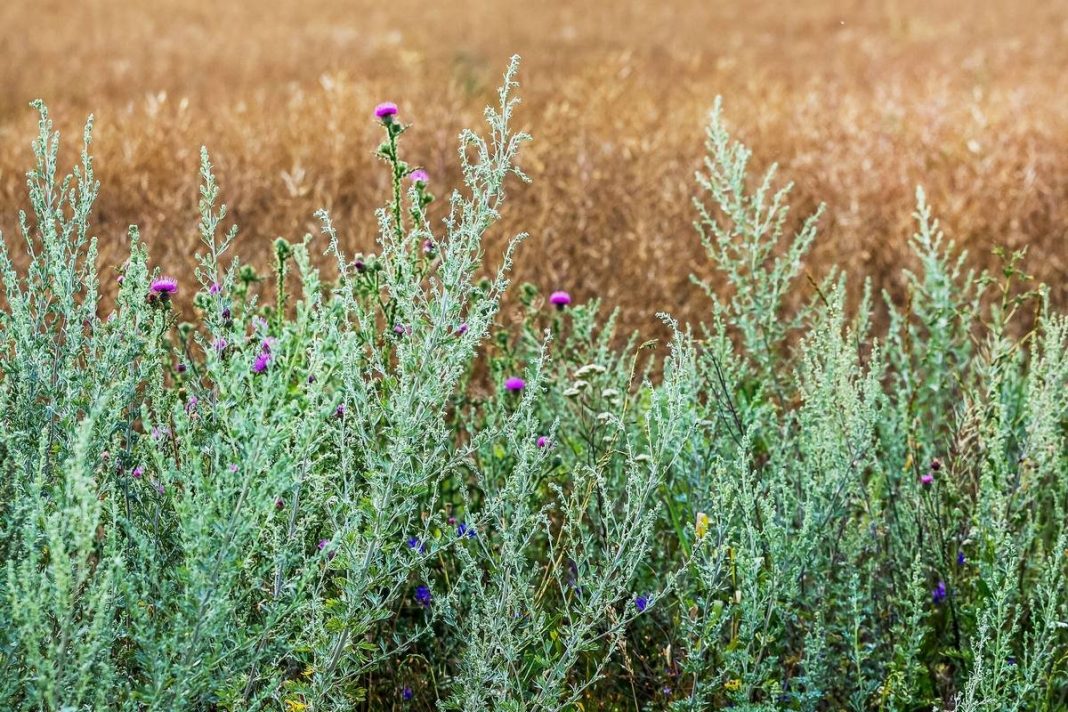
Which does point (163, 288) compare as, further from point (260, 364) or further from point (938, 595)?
point (938, 595)

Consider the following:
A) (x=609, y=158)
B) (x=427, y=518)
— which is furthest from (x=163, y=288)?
(x=609, y=158)

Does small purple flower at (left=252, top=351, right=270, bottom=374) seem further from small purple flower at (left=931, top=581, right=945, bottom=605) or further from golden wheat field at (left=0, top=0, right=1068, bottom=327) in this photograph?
small purple flower at (left=931, top=581, right=945, bottom=605)

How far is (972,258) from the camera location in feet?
12.0

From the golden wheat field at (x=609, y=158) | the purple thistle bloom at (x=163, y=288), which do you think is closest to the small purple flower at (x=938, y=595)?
the golden wheat field at (x=609, y=158)

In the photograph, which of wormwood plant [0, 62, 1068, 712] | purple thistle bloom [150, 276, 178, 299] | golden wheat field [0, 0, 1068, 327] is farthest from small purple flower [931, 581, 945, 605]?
purple thistle bloom [150, 276, 178, 299]

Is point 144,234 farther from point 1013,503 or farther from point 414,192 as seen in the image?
point 1013,503

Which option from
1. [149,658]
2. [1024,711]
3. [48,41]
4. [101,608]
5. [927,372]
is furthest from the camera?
[48,41]

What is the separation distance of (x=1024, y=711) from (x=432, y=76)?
4.88 metres

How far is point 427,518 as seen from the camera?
1556 mm

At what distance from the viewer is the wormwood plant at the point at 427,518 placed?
138cm

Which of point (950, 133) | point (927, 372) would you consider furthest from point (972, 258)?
point (950, 133)

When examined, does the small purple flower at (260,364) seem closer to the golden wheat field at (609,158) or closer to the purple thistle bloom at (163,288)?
the purple thistle bloom at (163,288)

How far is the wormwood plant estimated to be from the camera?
1381 mm

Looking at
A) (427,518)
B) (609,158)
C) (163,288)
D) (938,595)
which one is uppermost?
(163,288)
